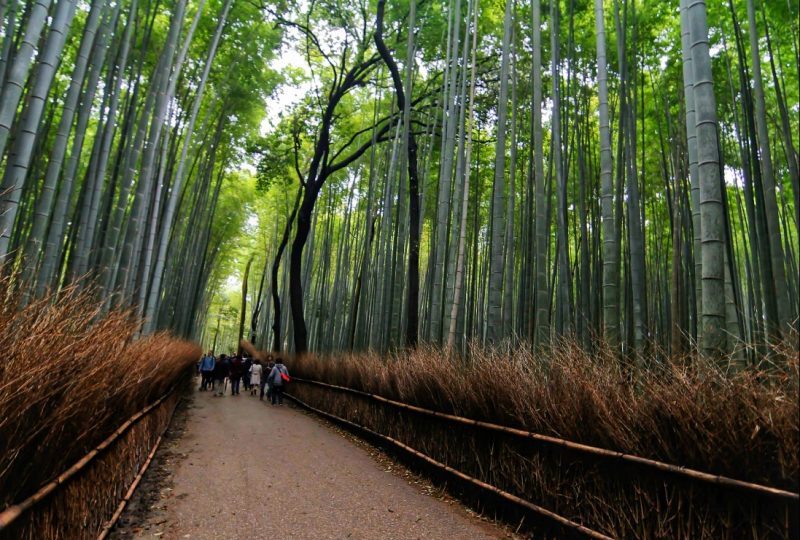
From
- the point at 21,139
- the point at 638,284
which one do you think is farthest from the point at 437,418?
the point at 21,139

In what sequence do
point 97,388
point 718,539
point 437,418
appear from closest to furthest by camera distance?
point 718,539, point 97,388, point 437,418

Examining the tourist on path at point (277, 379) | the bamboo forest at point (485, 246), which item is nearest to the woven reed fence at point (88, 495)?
the bamboo forest at point (485, 246)

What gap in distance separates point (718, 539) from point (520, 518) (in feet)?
3.51

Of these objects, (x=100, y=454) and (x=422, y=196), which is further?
(x=422, y=196)

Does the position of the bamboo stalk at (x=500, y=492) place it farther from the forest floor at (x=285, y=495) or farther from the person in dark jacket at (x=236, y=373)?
the person in dark jacket at (x=236, y=373)

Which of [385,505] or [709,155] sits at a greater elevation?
[709,155]

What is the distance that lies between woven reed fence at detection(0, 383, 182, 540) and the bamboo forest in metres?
0.04

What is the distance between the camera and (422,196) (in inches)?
279

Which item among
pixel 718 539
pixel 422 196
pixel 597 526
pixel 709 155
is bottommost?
pixel 597 526

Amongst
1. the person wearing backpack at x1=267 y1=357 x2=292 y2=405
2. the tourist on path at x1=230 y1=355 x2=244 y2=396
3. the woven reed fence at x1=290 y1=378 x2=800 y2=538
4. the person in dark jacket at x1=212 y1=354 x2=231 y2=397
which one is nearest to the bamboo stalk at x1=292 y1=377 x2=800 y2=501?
the woven reed fence at x1=290 y1=378 x2=800 y2=538

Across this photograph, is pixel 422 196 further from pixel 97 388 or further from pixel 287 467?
pixel 97 388

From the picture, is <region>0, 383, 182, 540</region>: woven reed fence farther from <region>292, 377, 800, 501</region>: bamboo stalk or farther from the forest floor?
<region>292, 377, 800, 501</region>: bamboo stalk

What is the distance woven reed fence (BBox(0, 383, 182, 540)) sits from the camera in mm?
1225

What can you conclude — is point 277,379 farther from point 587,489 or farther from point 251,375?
point 587,489
